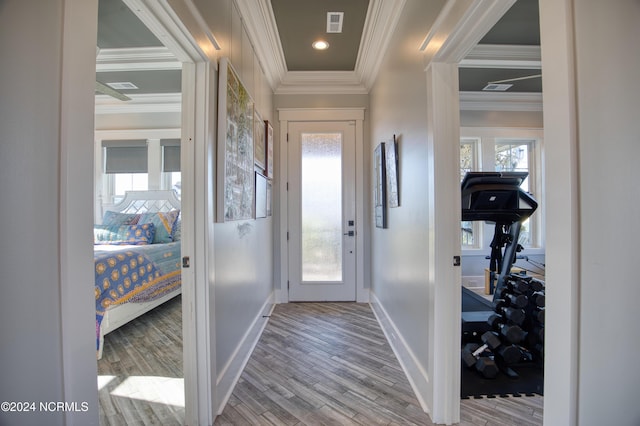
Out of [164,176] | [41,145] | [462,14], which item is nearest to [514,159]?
[462,14]

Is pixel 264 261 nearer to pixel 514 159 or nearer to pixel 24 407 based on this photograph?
pixel 24 407

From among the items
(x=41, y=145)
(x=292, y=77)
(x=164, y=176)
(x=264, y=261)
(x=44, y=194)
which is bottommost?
(x=264, y=261)

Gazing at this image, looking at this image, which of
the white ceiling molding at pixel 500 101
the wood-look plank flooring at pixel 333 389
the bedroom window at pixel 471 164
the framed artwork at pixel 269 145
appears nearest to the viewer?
the wood-look plank flooring at pixel 333 389

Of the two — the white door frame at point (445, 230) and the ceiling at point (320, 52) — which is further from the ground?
the ceiling at point (320, 52)

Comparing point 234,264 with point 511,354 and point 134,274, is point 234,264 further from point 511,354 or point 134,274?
point 511,354

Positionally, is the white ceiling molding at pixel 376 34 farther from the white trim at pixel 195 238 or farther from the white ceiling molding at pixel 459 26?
the white trim at pixel 195 238

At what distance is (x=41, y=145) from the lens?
637 mm

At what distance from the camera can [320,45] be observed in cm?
294

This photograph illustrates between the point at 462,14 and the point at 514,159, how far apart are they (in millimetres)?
4026

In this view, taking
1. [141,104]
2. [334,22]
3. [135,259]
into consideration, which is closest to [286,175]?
[334,22]

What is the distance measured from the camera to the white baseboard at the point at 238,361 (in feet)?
5.67

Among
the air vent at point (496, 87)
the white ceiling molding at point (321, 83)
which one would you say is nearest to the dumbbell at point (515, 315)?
the white ceiling molding at point (321, 83)

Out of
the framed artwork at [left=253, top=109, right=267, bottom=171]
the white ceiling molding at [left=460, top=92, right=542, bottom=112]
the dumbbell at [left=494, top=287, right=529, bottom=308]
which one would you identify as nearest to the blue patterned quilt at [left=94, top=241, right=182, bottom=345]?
the framed artwork at [left=253, top=109, right=267, bottom=171]

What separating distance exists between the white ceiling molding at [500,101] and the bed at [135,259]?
4625 millimetres
